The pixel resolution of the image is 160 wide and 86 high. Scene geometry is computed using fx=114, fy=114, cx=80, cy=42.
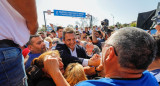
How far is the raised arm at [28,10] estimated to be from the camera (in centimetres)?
88

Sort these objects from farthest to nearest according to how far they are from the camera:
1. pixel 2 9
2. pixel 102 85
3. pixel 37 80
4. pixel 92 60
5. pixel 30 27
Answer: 1. pixel 92 60
2. pixel 37 80
3. pixel 30 27
4. pixel 2 9
5. pixel 102 85

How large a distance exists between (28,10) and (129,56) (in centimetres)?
85

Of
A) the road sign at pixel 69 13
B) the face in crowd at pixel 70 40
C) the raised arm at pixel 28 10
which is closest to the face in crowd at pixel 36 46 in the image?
the face in crowd at pixel 70 40

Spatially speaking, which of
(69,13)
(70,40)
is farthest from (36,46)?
(69,13)

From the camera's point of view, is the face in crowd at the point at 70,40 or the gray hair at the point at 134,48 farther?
the face in crowd at the point at 70,40

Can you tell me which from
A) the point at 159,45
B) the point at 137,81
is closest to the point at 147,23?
the point at 159,45

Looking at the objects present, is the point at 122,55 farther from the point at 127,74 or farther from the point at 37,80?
the point at 37,80

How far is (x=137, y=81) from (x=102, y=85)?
0.83 feet

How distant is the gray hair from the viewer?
727 millimetres

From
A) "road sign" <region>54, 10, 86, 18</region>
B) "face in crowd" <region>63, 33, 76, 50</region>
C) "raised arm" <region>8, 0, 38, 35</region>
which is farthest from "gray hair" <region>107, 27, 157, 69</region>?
"road sign" <region>54, 10, 86, 18</region>

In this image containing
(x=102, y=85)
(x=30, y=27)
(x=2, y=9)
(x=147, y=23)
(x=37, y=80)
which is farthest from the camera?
(x=147, y=23)

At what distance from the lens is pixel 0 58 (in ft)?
2.50

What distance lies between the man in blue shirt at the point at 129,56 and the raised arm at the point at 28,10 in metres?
0.69

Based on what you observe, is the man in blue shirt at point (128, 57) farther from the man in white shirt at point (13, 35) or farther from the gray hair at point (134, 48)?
the man in white shirt at point (13, 35)
